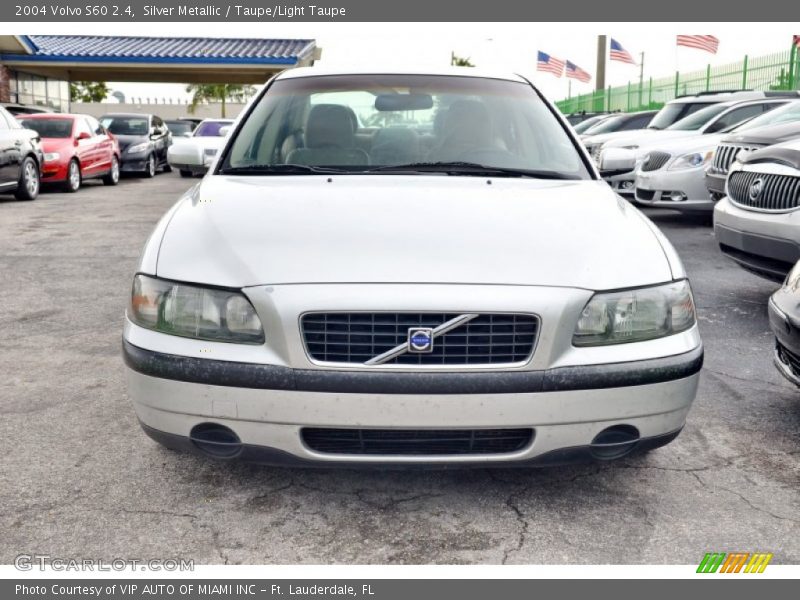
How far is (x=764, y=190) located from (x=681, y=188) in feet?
14.1

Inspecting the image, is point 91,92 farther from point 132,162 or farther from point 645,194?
point 645,194

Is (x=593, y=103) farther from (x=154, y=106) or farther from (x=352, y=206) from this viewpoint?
(x=154, y=106)

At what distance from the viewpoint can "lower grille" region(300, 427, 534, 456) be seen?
8.46 ft

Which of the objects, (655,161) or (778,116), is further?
(655,161)

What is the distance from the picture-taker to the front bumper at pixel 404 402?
→ 2.49 meters

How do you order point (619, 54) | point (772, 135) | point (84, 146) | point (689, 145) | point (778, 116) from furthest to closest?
1. point (619, 54)
2. point (84, 146)
3. point (689, 145)
4. point (778, 116)
5. point (772, 135)

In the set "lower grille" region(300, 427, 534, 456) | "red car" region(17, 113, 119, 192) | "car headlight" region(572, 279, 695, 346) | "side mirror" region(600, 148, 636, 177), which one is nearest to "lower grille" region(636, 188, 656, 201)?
"side mirror" region(600, 148, 636, 177)

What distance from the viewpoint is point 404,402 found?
248cm

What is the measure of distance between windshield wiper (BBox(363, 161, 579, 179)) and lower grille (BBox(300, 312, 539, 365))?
1110 mm

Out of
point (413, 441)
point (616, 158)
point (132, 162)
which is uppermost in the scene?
point (616, 158)

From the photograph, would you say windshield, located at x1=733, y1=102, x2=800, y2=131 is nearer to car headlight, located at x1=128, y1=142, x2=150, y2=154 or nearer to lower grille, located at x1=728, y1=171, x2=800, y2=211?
lower grille, located at x1=728, y1=171, x2=800, y2=211

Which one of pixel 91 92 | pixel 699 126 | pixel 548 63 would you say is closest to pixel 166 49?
pixel 548 63

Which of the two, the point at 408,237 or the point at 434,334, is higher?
the point at 408,237

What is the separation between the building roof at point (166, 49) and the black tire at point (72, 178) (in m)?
15.0
